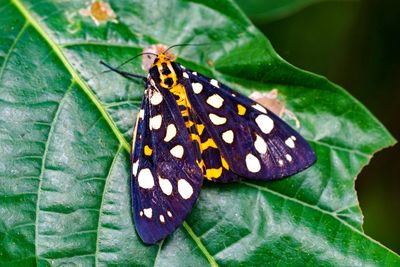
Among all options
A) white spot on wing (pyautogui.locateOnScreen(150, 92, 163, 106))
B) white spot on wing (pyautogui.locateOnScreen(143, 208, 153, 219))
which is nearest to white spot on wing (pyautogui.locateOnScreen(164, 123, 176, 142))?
white spot on wing (pyautogui.locateOnScreen(150, 92, 163, 106))

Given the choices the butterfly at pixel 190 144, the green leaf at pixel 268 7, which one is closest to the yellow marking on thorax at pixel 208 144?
the butterfly at pixel 190 144

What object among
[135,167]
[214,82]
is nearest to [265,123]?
[214,82]

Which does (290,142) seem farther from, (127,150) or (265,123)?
(127,150)

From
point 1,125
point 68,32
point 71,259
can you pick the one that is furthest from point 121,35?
point 71,259

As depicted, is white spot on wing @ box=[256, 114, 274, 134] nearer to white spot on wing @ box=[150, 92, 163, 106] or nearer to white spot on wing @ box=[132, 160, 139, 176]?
white spot on wing @ box=[150, 92, 163, 106]

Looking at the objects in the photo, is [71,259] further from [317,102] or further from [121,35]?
[317,102]

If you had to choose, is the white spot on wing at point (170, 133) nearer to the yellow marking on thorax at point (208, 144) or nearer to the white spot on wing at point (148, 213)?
the yellow marking on thorax at point (208, 144)
